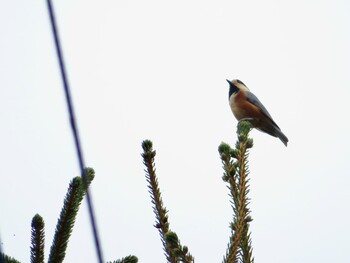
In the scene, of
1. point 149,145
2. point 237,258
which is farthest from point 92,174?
point 237,258

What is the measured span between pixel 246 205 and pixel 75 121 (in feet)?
3.93

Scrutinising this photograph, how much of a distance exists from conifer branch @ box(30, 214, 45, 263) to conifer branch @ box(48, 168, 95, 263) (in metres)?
0.04

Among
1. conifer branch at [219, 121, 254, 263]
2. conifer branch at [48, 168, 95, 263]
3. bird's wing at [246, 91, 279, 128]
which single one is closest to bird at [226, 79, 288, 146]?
bird's wing at [246, 91, 279, 128]

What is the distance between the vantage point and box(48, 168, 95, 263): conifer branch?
1.92 metres

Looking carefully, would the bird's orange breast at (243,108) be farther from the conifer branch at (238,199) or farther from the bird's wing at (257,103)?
the conifer branch at (238,199)

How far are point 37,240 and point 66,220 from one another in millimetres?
125

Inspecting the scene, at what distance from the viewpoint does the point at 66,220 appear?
200 centimetres

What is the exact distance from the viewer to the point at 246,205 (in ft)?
6.81

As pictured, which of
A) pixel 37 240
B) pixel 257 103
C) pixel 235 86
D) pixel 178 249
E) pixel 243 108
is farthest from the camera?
pixel 235 86

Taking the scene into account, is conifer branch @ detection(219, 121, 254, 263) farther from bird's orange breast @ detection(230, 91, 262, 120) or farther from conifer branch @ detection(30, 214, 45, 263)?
bird's orange breast @ detection(230, 91, 262, 120)

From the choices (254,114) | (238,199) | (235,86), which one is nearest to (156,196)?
(238,199)

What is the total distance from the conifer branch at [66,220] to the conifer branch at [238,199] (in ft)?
1.87

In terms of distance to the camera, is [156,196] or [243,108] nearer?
[156,196]

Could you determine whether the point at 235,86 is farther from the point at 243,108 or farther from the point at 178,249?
the point at 178,249
